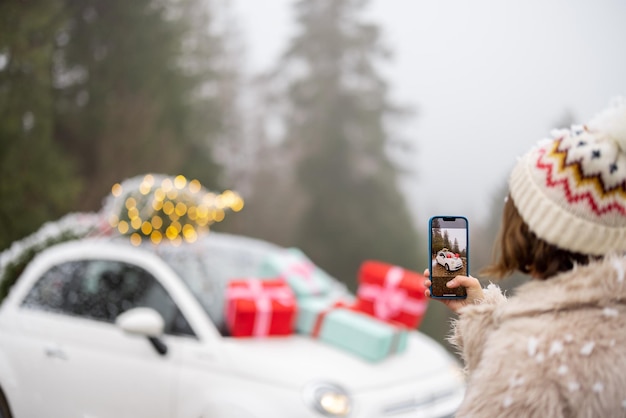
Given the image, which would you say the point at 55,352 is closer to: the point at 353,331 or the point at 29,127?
the point at 353,331

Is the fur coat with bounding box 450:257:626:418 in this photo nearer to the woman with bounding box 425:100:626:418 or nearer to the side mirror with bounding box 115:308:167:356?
the woman with bounding box 425:100:626:418

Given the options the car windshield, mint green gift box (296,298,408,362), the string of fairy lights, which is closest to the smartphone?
mint green gift box (296,298,408,362)

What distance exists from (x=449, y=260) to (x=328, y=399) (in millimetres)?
1488

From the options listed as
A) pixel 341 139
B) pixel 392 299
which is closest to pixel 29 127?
pixel 341 139

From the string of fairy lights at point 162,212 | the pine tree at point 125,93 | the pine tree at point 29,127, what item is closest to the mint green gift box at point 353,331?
the string of fairy lights at point 162,212

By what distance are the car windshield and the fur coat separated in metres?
2.05

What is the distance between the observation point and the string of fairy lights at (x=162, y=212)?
4305 millimetres

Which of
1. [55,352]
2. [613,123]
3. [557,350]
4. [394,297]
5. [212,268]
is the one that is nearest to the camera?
[557,350]

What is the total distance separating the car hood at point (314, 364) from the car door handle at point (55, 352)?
0.89m

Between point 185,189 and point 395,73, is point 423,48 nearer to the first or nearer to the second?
point 395,73

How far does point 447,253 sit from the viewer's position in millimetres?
1634

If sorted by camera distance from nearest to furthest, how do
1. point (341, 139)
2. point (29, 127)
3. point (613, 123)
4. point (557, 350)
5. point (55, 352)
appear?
point (557, 350) → point (613, 123) → point (55, 352) → point (29, 127) → point (341, 139)

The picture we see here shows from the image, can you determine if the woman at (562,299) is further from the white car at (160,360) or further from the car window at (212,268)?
the car window at (212,268)

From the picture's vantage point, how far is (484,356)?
1.42 metres
